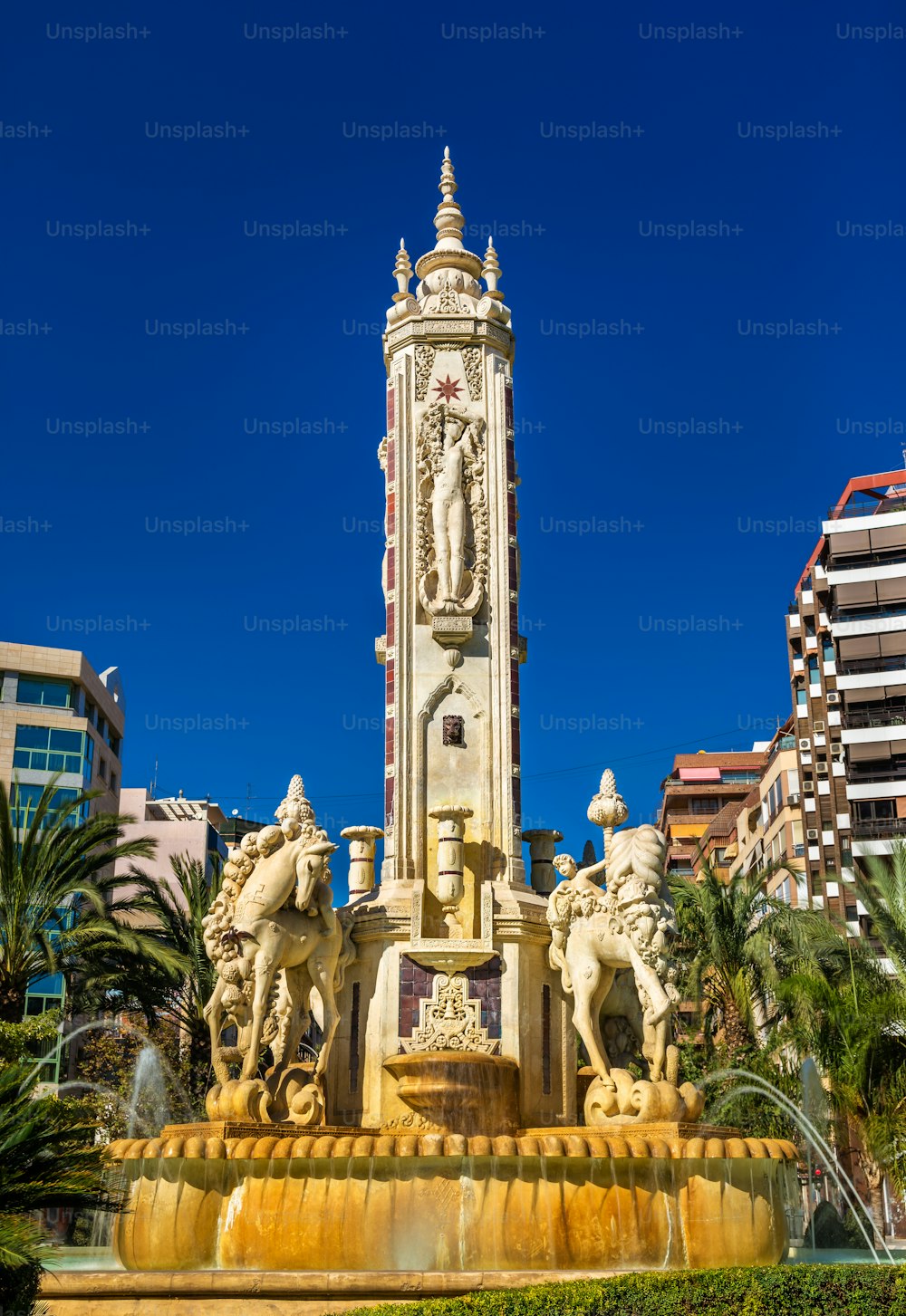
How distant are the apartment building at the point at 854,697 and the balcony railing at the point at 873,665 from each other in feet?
0.13

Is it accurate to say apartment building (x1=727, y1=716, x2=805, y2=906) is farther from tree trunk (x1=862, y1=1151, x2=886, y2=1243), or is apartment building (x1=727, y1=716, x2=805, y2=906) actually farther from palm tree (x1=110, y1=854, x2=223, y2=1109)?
palm tree (x1=110, y1=854, x2=223, y2=1109)

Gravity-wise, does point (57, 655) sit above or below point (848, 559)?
below

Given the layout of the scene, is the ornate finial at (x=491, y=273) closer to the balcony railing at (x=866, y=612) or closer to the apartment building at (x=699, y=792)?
the balcony railing at (x=866, y=612)

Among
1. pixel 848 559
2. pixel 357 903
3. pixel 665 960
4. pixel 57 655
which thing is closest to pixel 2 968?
pixel 357 903

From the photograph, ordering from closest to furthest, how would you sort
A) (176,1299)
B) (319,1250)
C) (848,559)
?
(176,1299)
(319,1250)
(848,559)

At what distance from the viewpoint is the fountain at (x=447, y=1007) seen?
1403 centimetres

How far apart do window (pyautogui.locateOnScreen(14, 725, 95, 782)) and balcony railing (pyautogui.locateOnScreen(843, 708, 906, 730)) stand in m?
32.5

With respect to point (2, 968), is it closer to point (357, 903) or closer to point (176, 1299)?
point (357, 903)

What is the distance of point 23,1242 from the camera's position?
29.9 ft

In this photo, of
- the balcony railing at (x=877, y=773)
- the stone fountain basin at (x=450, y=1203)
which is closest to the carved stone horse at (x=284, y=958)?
the stone fountain basin at (x=450, y=1203)

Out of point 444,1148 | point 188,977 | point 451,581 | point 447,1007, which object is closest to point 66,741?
point 188,977

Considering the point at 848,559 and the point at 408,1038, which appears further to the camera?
the point at 848,559

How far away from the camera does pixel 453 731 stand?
71.6ft

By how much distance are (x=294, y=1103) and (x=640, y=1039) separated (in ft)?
15.1
